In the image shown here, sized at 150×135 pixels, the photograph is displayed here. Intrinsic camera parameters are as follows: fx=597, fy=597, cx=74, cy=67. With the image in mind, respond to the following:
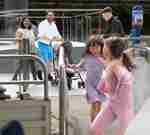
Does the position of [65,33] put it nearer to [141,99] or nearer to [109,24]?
[109,24]

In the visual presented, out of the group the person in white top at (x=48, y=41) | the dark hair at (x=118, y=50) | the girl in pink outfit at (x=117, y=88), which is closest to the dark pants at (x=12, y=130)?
the girl in pink outfit at (x=117, y=88)

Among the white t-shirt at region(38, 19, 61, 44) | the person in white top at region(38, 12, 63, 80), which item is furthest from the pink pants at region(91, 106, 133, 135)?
the white t-shirt at region(38, 19, 61, 44)

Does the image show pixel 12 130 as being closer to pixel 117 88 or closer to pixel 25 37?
pixel 117 88

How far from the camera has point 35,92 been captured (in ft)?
34.5

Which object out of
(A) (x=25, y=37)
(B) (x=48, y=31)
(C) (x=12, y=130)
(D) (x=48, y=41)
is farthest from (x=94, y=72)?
(B) (x=48, y=31)

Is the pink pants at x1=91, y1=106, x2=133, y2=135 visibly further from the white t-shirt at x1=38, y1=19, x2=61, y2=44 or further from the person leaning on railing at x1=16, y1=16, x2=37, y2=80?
the white t-shirt at x1=38, y1=19, x2=61, y2=44

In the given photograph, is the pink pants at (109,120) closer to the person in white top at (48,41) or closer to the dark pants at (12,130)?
the dark pants at (12,130)

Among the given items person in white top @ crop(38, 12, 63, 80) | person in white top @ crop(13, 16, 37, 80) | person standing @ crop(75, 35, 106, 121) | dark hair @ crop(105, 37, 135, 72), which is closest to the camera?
dark hair @ crop(105, 37, 135, 72)

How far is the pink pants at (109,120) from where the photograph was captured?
604 cm

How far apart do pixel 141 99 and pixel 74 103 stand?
1.75 m

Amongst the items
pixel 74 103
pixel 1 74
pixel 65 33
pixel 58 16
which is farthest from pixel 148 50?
pixel 58 16

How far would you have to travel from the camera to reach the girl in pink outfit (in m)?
6.00

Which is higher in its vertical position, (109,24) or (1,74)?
(109,24)

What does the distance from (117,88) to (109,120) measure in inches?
13.6
